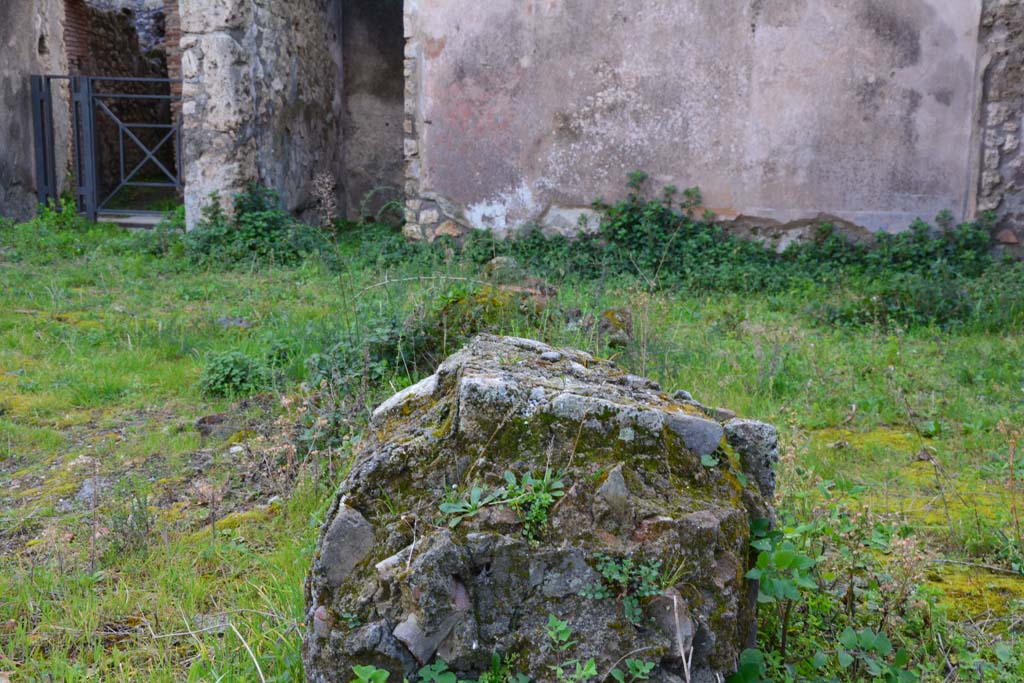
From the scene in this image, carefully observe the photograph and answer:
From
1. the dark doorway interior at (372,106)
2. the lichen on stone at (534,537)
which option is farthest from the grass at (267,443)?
the dark doorway interior at (372,106)

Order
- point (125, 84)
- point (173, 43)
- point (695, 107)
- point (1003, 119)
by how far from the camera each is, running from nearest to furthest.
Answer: point (1003, 119) → point (695, 107) → point (173, 43) → point (125, 84)

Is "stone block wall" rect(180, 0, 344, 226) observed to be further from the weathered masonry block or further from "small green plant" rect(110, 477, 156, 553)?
"small green plant" rect(110, 477, 156, 553)

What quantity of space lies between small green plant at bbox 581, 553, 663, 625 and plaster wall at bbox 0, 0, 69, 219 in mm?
10370

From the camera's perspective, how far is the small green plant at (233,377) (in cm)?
487

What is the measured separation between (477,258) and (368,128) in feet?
13.7

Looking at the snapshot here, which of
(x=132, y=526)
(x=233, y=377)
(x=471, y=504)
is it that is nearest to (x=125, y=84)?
(x=233, y=377)

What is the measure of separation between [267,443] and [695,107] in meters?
5.75

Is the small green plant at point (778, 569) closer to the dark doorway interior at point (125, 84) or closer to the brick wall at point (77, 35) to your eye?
the dark doorway interior at point (125, 84)

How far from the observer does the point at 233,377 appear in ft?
16.1

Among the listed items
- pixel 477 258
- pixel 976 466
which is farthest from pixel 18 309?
pixel 976 466

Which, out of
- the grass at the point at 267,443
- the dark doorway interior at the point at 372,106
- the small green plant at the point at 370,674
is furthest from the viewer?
the dark doorway interior at the point at 372,106

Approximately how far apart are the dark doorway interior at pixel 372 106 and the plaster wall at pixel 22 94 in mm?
3465

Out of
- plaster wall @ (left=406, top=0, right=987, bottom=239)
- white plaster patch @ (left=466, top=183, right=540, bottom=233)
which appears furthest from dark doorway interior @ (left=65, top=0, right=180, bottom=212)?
white plaster patch @ (left=466, top=183, right=540, bottom=233)

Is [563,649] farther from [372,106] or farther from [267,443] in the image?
[372,106]
